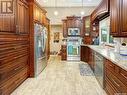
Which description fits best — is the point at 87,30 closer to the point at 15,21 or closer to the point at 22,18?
the point at 22,18

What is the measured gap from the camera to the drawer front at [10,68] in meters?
4.00

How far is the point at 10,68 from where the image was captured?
4.43 meters

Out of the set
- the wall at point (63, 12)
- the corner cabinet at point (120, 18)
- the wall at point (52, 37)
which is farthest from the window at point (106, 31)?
the wall at point (52, 37)

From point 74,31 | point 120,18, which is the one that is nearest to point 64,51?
point 74,31

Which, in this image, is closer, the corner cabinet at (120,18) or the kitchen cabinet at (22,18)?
the corner cabinet at (120,18)

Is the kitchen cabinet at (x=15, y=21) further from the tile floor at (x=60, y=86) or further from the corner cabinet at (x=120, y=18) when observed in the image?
the corner cabinet at (x=120, y=18)

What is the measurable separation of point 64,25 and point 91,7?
2511mm

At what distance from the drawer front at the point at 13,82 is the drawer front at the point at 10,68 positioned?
0.12 m

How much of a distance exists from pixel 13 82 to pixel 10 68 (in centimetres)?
45

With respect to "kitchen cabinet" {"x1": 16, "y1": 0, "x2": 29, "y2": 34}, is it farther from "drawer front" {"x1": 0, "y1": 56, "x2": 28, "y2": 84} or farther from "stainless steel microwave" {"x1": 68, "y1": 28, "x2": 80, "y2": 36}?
"stainless steel microwave" {"x1": 68, "y1": 28, "x2": 80, "y2": 36}

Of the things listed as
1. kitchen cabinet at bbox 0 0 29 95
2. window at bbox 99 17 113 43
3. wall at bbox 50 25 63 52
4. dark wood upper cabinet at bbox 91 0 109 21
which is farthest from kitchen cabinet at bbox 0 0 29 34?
wall at bbox 50 25 63 52

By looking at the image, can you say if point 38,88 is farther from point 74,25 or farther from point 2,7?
point 74,25

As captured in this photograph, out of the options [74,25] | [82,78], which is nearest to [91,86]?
[82,78]

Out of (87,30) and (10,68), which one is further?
(87,30)
